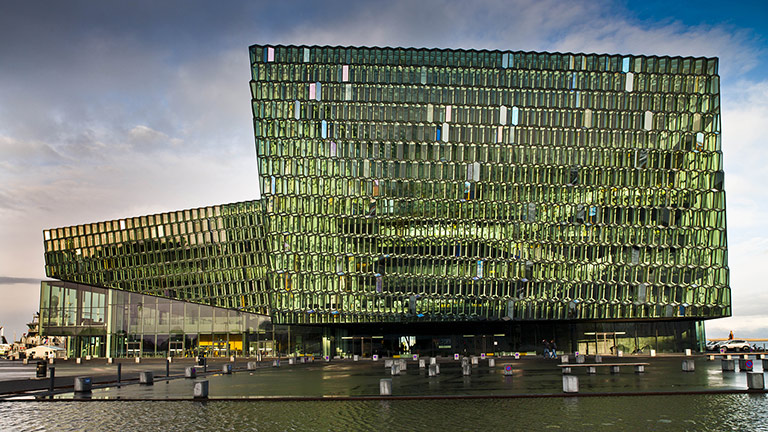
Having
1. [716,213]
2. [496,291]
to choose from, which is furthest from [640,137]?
[496,291]

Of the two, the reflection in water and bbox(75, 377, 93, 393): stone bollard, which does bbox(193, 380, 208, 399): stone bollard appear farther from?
bbox(75, 377, 93, 393): stone bollard

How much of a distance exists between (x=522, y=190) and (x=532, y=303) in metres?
12.5

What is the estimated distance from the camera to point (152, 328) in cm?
7969

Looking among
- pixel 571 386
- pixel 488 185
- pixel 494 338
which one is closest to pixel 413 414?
pixel 571 386

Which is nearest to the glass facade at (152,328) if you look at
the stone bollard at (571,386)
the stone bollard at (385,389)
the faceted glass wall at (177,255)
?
the faceted glass wall at (177,255)

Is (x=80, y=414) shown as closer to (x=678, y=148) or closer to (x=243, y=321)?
(x=243, y=321)

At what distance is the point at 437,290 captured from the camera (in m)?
75.9

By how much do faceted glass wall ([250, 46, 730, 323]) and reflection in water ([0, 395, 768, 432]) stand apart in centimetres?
5401

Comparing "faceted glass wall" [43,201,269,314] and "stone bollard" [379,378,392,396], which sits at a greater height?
"faceted glass wall" [43,201,269,314]

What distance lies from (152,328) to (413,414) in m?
67.9

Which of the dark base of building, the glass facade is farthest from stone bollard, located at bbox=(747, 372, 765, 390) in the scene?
the glass facade

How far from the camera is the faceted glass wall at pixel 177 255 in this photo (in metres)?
82.5

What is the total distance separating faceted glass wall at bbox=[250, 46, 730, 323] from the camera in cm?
7600

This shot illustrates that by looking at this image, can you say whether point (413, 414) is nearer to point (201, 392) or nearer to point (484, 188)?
point (201, 392)
